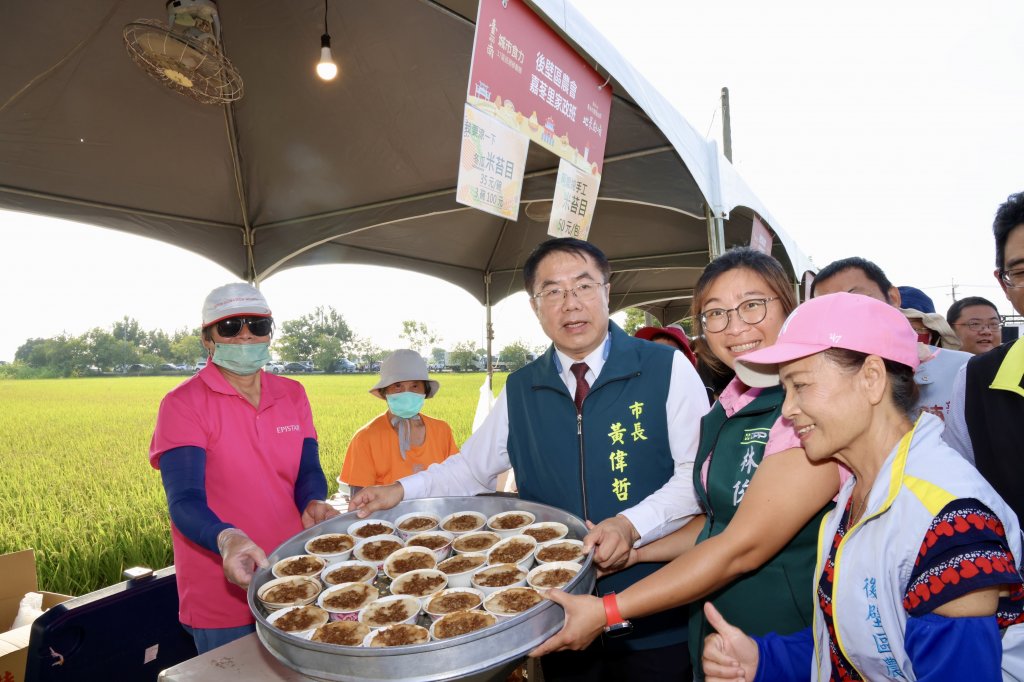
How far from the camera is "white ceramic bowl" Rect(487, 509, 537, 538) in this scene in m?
2.05

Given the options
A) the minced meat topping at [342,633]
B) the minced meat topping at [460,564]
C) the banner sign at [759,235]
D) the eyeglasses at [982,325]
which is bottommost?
the minced meat topping at [342,633]

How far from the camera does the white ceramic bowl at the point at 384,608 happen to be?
61.4 inches

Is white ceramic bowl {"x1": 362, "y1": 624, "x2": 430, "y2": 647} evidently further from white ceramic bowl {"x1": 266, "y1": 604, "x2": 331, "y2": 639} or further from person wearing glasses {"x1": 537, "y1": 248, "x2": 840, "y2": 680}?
person wearing glasses {"x1": 537, "y1": 248, "x2": 840, "y2": 680}

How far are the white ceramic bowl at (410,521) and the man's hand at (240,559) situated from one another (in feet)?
1.96

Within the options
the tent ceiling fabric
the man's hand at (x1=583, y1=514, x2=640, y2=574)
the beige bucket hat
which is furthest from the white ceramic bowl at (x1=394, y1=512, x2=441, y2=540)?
the tent ceiling fabric

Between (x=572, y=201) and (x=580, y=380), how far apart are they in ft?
5.50

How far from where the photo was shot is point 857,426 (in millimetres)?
1200

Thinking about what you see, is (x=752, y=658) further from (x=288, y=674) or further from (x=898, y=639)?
(x=288, y=674)

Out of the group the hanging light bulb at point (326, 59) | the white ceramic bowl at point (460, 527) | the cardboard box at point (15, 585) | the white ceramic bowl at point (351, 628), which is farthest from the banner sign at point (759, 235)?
the cardboard box at point (15, 585)

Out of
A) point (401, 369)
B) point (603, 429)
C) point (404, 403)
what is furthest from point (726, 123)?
point (603, 429)

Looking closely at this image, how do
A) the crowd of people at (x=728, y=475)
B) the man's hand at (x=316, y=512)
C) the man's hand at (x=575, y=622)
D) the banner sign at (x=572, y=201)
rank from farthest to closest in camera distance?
1. the banner sign at (x=572, y=201)
2. the man's hand at (x=316, y=512)
3. the man's hand at (x=575, y=622)
4. the crowd of people at (x=728, y=475)

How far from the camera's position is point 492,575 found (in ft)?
5.81

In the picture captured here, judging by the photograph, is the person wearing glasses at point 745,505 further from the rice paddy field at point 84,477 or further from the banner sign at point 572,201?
the rice paddy field at point 84,477

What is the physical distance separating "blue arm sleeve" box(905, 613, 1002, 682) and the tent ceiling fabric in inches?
116
